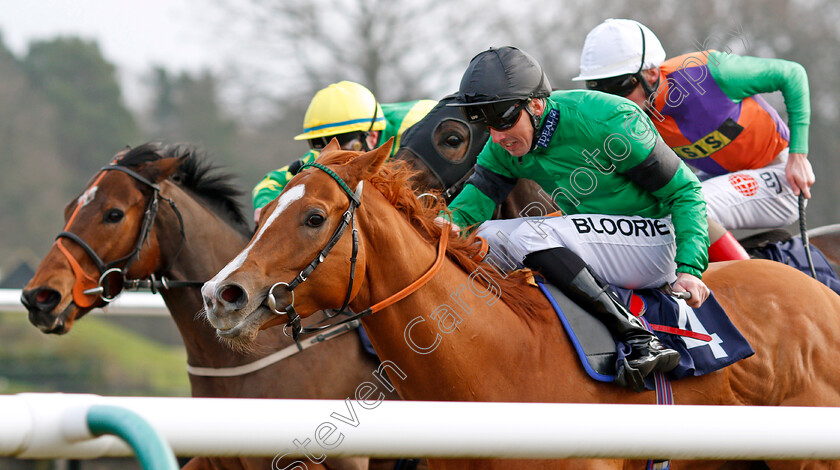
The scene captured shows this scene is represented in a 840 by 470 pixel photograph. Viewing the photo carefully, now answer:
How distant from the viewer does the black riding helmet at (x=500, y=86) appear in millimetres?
2457

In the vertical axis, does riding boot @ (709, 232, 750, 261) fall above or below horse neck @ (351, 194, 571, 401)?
below

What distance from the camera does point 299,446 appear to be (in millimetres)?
1178

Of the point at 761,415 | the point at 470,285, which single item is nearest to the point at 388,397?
the point at 470,285

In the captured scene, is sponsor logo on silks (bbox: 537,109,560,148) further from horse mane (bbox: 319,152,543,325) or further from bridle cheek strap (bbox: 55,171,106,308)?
bridle cheek strap (bbox: 55,171,106,308)

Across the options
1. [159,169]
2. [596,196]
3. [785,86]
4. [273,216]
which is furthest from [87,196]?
[785,86]

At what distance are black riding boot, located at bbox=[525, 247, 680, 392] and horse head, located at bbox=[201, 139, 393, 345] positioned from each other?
24.8 inches

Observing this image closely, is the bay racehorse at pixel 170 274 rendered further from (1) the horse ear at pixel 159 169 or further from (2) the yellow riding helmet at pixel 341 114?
(2) the yellow riding helmet at pixel 341 114

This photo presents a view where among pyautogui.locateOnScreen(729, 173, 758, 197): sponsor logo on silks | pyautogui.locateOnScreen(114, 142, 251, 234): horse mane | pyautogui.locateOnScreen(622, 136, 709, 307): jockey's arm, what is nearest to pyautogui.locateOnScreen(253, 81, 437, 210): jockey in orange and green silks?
pyautogui.locateOnScreen(114, 142, 251, 234): horse mane

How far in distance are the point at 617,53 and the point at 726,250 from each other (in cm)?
92

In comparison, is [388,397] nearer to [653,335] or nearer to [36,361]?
[653,335]

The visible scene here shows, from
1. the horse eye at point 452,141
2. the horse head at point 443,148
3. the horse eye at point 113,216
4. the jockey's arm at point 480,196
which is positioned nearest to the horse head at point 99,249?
→ the horse eye at point 113,216

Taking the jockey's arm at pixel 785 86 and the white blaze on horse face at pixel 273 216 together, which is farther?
the jockey's arm at pixel 785 86

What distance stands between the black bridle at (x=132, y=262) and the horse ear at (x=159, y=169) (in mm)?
32

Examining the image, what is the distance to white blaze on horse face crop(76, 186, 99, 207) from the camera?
11.3 ft
